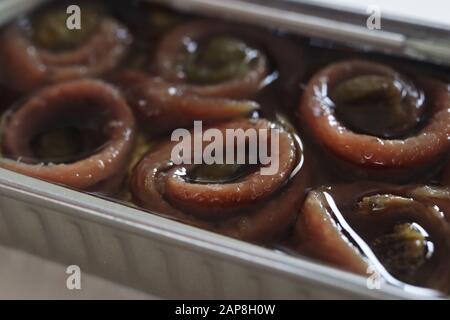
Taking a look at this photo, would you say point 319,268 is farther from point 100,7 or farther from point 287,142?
point 100,7

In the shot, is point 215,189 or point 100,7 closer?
point 215,189

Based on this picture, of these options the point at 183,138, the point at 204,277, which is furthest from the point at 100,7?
the point at 204,277

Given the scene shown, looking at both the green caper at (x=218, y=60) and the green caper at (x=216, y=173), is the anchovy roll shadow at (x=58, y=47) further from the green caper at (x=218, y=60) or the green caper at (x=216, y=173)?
the green caper at (x=216, y=173)

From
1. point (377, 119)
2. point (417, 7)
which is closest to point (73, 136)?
point (377, 119)

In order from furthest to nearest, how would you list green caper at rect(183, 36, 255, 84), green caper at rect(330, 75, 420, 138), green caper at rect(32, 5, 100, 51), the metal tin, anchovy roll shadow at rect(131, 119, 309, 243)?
green caper at rect(32, 5, 100, 51) → green caper at rect(183, 36, 255, 84) → green caper at rect(330, 75, 420, 138) → anchovy roll shadow at rect(131, 119, 309, 243) → the metal tin

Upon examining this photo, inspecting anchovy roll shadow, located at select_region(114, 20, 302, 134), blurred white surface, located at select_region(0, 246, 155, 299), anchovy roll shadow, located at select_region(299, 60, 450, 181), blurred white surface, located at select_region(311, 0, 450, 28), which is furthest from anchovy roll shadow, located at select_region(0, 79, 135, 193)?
blurred white surface, located at select_region(311, 0, 450, 28)

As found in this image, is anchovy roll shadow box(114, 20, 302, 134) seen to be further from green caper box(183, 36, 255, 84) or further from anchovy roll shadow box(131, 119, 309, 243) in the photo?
anchovy roll shadow box(131, 119, 309, 243)

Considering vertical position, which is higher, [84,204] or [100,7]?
[100,7]
